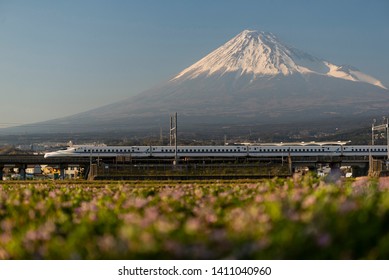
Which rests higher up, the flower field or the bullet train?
the flower field

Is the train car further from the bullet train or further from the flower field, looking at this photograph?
the flower field

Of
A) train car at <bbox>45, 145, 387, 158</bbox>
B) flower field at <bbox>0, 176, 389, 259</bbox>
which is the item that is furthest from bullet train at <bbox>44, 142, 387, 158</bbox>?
flower field at <bbox>0, 176, 389, 259</bbox>

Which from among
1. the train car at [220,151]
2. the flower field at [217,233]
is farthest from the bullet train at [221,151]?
the flower field at [217,233]

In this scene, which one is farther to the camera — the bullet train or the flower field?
the bullet train

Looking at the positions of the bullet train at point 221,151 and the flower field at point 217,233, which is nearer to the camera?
the flower field at point 217,233

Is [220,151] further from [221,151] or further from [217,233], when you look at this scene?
[217,233]

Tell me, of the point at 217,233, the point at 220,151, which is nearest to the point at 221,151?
the point at 220,151

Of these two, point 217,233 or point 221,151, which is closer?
point 217,233

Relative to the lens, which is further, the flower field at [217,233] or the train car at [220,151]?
the train car at [220,151]

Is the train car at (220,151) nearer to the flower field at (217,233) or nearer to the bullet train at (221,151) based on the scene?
the bullet train at (221,151)

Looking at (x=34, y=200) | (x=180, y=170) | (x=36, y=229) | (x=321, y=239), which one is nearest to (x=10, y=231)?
(x=36, y=229)

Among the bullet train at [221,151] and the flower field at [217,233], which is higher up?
the flower field at [217,233]
